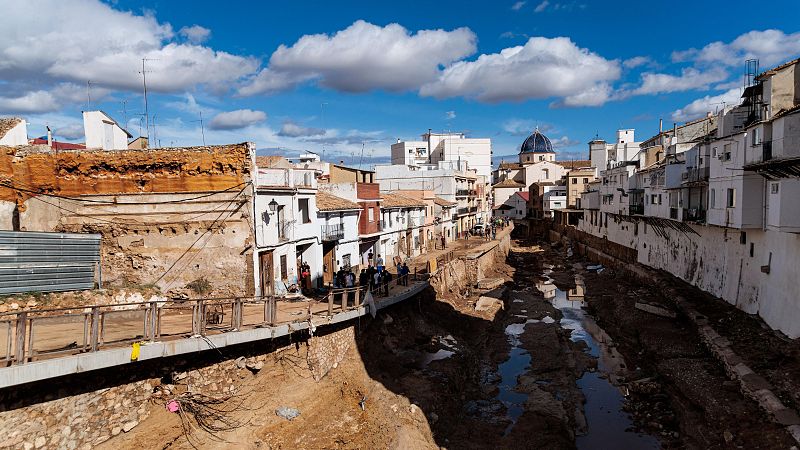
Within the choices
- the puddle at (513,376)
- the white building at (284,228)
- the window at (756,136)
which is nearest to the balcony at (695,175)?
the window at (756,136)

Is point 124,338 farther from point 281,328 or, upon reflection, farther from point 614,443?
point 614,443

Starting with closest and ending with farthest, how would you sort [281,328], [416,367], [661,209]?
[281,328] < [416,367] < [661,209]

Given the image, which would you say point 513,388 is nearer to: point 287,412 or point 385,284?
point 385,284

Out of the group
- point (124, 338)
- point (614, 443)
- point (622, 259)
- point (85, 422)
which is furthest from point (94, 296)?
point (622, 259)

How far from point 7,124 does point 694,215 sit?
123 feet

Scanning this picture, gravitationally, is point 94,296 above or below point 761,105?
below

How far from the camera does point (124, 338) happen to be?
13.1 meters

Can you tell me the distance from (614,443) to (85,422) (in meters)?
16.6

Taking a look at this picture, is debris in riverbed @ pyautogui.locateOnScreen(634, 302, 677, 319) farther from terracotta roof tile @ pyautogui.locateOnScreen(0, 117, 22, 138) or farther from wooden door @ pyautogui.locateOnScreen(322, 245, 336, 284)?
terracotta roof tile @ pyautogui.locateOnScreen(0, 117, 22, 138)

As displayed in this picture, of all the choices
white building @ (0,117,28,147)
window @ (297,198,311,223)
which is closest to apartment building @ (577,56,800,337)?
window @ (297,198,311,223)

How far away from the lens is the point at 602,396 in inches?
877

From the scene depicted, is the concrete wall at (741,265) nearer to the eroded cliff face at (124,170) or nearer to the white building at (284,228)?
the white building at (284,228)

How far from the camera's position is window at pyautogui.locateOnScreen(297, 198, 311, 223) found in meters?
25.9

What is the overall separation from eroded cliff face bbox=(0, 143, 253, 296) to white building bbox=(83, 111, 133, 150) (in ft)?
6.39
